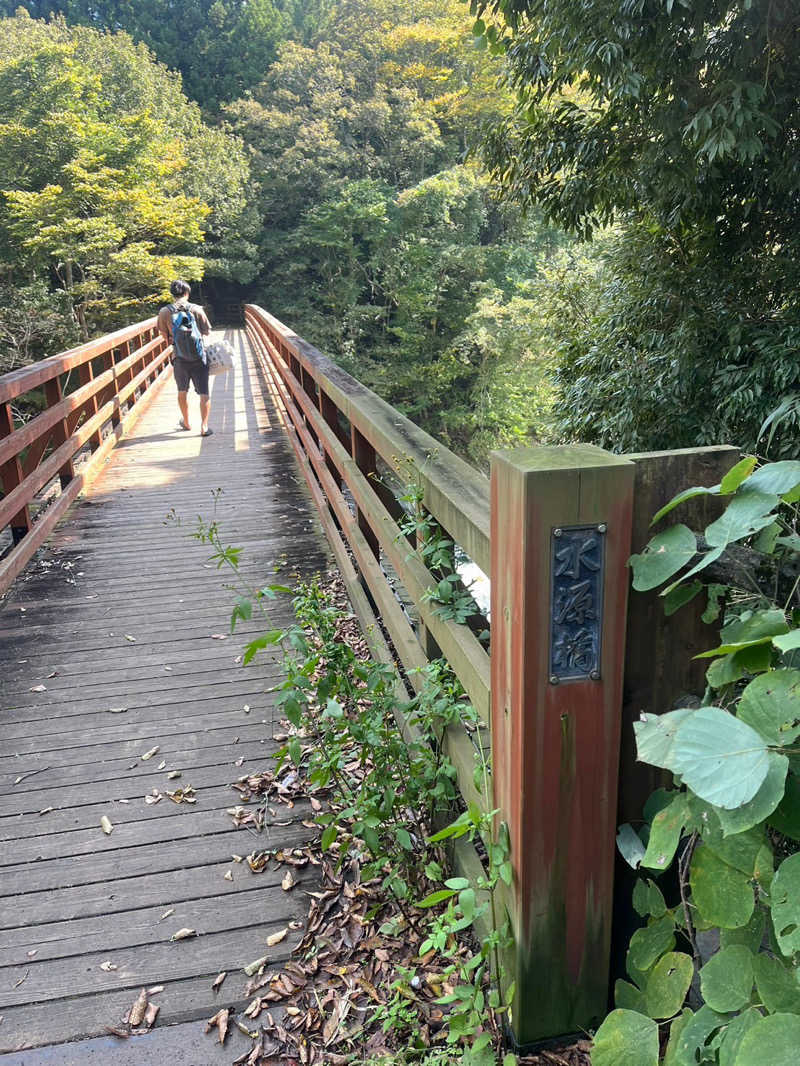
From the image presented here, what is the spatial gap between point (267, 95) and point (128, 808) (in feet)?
138

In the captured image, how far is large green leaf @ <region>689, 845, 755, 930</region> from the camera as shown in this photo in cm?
104

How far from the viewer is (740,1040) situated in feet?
A: 3.17

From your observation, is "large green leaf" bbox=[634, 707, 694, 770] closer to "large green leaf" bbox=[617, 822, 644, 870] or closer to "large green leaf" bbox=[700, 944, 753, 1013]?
"large green leaf" bbox=[700, 944, 753, 1013]

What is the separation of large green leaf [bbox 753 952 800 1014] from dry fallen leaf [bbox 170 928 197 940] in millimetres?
1446

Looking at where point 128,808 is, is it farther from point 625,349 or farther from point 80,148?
point 80,148

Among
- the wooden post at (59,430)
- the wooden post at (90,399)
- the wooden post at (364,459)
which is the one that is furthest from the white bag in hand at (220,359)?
the wooden post at (364,459)

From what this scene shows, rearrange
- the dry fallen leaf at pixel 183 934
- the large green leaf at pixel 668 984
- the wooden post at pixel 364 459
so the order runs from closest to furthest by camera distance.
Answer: the large green leaf at pixel 668 984 → the dry fallen leaf at pixel 183 934 → the wooden post at pixel 364 459

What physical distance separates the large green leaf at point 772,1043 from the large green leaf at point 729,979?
0.38 feet

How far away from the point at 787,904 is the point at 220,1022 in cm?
134

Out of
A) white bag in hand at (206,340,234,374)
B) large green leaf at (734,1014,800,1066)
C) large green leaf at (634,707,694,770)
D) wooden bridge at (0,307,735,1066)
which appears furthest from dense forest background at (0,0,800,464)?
white bag in hand at (206,340,234,374)

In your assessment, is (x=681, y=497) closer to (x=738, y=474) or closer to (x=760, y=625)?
(x=738, y=474)

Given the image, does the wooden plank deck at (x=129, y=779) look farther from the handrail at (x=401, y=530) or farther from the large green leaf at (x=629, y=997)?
the large green leaf at (x=629, y=997)

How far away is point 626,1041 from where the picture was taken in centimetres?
117

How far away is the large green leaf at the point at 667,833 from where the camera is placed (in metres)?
1.11
